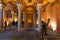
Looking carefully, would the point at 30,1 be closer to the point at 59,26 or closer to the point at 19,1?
the point at 19,1

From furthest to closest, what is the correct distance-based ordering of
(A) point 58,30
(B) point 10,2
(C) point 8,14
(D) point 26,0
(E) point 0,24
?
(C) point 8,14 → (D) point 26,0 → (B) point 10,2 → (E) point 0,24 → (A) point 58,30

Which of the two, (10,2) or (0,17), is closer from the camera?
(0,17)

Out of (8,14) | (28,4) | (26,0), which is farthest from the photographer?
(8,14)

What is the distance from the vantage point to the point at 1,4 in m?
16.3

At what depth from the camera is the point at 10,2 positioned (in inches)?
946

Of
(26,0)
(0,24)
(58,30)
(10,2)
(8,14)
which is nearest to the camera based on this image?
(58,30)

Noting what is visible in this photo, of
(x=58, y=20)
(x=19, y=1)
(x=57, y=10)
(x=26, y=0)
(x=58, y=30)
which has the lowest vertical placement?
(x=58, y=30)

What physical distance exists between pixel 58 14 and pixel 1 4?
6813 mm

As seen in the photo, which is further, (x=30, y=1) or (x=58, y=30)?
(x=30, y=1)

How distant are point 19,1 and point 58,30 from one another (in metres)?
5.97

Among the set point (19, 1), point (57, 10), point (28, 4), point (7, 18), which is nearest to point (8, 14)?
point (7, 18)

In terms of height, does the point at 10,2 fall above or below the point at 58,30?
above

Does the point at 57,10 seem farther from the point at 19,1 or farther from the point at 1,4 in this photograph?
the point at 1,4

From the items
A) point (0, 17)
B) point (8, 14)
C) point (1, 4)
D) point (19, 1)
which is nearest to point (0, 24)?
point (0, 17)
